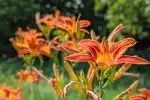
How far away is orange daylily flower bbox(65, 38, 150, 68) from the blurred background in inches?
264

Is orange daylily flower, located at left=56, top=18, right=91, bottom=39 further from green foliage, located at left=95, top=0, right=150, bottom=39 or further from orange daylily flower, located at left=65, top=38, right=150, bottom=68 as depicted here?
green foliage, located at left=95, top=0, right=150, bottom=39

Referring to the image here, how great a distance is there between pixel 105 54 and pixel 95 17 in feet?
58.7

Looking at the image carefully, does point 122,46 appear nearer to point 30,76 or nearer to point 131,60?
point 131,60

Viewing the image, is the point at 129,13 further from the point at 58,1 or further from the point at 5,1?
the point at 58,1

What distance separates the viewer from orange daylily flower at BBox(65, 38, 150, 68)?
76.4 inches

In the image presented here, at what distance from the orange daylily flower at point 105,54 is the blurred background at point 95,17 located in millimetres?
6700

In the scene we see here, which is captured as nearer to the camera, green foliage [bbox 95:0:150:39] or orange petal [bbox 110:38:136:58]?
orange petal [bbox 110:38:136:58]

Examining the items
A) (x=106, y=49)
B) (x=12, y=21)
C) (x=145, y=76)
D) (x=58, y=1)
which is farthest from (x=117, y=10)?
(x=106, y=49)

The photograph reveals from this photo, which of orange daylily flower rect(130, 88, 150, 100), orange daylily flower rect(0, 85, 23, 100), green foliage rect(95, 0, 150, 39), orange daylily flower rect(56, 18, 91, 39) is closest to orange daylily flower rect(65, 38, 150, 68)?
orange daylily flower rect(130, 88, 150, 100)

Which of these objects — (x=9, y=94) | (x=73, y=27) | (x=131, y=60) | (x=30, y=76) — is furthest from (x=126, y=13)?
(x=131, y=60)

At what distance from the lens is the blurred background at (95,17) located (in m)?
11.9

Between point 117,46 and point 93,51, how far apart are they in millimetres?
85

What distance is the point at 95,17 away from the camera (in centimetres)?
1989

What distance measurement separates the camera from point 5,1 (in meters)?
16.3
